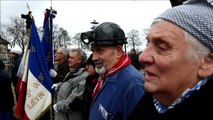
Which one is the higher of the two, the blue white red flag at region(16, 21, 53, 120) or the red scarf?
the red scarf

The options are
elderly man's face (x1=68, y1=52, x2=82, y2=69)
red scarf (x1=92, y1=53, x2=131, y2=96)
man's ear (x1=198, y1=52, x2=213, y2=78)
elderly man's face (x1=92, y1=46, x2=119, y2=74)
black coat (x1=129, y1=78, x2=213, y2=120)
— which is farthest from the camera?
elderly man's face (x1=68, y1=52, x2=82, y2=69)

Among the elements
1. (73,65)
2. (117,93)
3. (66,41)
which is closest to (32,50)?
(73,65)

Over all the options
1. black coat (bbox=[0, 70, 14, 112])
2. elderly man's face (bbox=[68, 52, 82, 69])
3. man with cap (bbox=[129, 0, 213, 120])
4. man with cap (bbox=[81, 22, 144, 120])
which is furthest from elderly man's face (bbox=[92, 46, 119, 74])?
black coat (bbox=[0, 70, 14, 112])

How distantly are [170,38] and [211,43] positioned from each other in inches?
7.4

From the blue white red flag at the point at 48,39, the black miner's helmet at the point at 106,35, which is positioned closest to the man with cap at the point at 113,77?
the black miner's helmet at the point at 106,35

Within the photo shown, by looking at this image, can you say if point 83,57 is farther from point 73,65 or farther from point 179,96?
point 179,96

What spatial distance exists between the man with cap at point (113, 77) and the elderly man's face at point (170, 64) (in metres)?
1.08

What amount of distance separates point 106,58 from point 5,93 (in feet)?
16.7

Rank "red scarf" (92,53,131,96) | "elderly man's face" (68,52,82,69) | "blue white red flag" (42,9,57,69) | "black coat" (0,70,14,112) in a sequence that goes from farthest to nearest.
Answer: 1. "black coat" (0,70,14,112)
2. "blue white red flag" (42,9,57,69)
3. "elderly man's face" (68,52,82,69)
4. "red scarf" (92,53,131,96)

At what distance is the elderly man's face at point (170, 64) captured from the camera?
55.5 inches

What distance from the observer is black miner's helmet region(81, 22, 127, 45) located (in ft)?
9.75

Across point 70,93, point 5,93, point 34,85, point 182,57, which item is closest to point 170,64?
point 182,57

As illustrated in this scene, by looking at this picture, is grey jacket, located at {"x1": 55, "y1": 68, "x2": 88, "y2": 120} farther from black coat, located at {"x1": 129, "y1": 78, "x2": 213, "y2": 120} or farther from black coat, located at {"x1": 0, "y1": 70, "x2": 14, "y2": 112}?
black coat, located at {"x1": 129, "y1": 78, "x2": 213, "y2": 120}

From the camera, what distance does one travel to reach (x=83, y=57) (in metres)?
5.48
